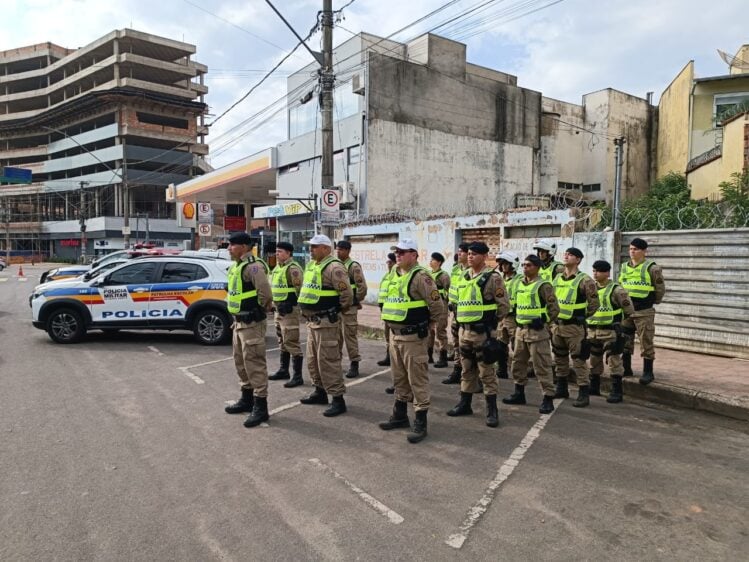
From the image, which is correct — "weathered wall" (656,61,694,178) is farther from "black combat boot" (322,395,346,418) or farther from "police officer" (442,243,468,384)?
"black combat boot" (322,395,346,418)

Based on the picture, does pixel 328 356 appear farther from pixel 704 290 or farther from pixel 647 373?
pixel 704 290

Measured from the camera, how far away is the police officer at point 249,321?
5453 mm

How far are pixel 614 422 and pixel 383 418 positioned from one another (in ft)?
7.94

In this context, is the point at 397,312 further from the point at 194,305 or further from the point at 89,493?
the point at 194,305

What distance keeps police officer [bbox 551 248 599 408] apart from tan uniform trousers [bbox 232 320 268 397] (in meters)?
3.41

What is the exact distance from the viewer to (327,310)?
568 cm

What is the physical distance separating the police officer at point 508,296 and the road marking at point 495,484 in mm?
1157

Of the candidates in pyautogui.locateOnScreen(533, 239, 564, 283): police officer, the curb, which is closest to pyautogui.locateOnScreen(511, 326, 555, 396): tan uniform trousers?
pyautogui.locateOnScreen(533, 239, 564, 283): police officer

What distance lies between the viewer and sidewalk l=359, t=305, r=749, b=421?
5927 millimetres

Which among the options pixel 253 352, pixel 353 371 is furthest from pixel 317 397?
pixel 353 371

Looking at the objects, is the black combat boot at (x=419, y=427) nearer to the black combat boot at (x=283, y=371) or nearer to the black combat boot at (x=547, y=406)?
the black combat boot at (x=547, y=406)

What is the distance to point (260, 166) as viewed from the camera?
24875 mm

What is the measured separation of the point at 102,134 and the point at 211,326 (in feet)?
188

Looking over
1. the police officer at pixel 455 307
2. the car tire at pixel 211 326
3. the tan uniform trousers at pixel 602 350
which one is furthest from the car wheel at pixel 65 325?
the tan uniform trousers at pixel 602 350
